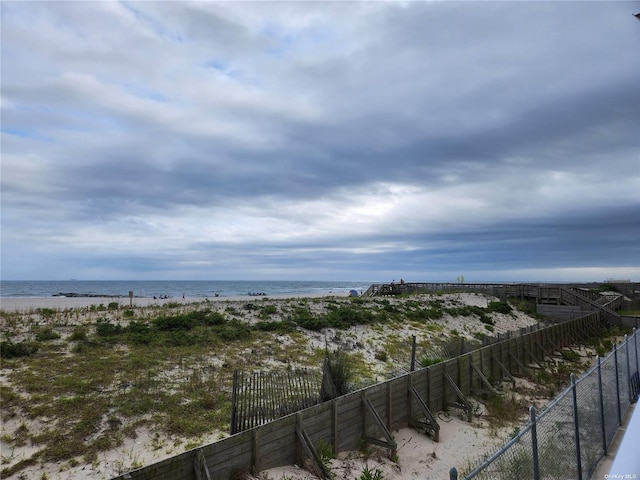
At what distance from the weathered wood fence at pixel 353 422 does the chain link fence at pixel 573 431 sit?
3377 mm

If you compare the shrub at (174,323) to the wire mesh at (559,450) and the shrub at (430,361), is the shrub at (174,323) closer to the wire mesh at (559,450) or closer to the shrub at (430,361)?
the shrub at (430,361)

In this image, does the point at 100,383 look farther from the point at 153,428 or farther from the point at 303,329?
the point at 303,329

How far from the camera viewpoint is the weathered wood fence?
277 inches

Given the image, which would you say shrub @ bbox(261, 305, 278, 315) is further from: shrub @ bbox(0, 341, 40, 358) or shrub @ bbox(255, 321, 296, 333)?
shrub @ bbox(0, 341, 40, 358)

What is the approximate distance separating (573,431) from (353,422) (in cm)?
485

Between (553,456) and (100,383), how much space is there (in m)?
12.7

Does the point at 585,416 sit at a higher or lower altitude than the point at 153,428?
higher

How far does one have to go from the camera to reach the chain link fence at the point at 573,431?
19.0ft

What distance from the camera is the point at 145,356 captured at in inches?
645

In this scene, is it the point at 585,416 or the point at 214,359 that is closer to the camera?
the point at 585,416

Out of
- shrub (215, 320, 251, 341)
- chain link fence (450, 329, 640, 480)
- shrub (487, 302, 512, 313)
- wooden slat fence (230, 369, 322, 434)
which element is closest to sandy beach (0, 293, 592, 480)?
wooden slat fence (230, 369, 322, 434)

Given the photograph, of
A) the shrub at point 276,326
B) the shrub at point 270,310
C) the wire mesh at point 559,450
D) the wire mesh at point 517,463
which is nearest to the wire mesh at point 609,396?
the wire mesh at point 559,450

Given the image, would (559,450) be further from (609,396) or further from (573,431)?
(609,396)

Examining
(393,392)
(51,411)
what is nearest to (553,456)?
(393,392)
